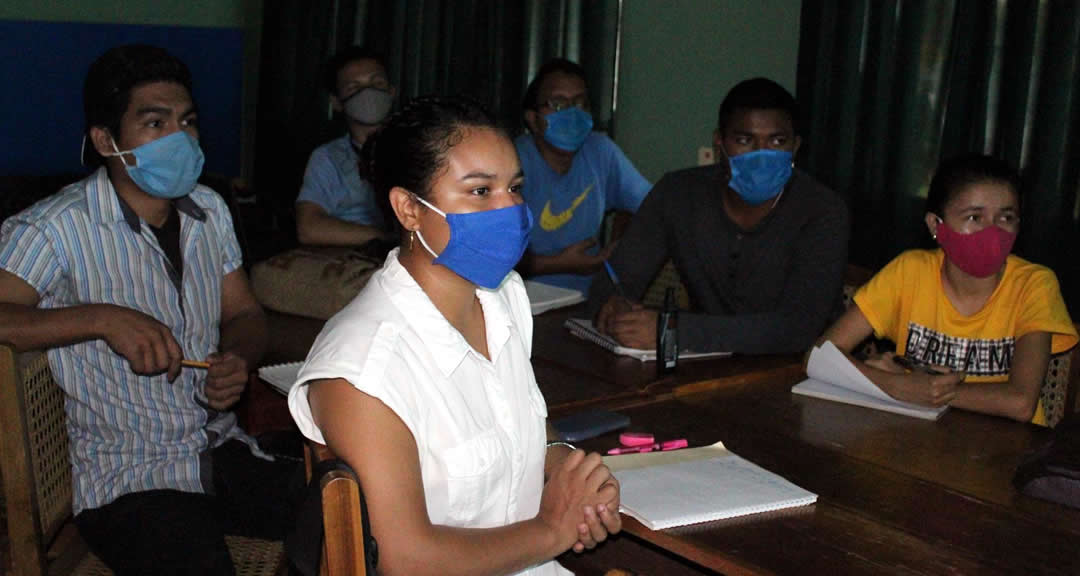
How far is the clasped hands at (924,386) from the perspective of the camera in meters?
2.20

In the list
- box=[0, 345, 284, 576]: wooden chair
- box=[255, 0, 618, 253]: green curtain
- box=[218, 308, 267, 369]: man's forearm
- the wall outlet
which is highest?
box=[255, 0, 618, 253]: green curtain

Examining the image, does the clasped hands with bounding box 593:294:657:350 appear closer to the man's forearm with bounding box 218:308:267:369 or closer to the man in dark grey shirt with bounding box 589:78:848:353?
the man in dark grey shirt with bounding box 589:78:848:353

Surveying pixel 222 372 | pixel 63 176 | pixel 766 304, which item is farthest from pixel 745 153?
pixel 63 176

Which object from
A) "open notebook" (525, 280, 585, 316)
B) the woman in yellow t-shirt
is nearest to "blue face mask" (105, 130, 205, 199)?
"open notebook" (525, 280, 585, 316)

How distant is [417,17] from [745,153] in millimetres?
2745

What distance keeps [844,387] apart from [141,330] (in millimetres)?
1432

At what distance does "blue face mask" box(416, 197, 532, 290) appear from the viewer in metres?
1.65

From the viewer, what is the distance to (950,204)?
2.52m

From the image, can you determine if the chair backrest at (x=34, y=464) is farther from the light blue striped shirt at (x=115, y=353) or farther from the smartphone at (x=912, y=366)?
the smartphone at (x=912, y=366)

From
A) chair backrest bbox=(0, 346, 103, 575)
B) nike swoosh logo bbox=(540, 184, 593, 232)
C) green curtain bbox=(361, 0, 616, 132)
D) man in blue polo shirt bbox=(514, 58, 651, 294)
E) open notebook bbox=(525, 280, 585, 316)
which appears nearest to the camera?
chair backrest bbox=(0, 346, 103, 575)

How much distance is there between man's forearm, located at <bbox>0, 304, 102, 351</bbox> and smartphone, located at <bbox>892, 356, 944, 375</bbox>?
64.8 inches

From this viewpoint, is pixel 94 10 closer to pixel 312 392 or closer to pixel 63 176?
pixel 63 176

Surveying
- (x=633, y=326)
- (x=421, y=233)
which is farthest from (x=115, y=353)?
(x=633, y=326)

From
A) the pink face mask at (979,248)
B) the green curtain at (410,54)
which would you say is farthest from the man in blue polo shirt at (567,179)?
the pink face mask at (979,248)
